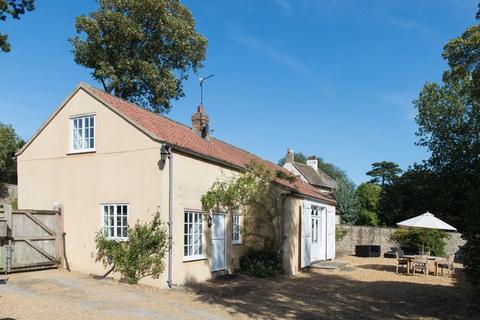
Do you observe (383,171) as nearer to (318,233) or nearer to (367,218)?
(367,218)

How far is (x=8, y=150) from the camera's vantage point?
1580 inches

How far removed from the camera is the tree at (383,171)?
89188 millimetres

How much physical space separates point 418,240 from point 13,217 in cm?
2194

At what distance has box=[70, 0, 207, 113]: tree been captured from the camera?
2855 centimetres

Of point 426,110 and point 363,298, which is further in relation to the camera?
point 426,110

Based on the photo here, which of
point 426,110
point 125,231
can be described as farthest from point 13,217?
point 426,110

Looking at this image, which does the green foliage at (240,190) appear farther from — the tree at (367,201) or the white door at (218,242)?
the tree at (367,201)

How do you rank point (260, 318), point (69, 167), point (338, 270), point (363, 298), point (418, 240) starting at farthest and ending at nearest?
point (418, 240)
point (338, 270)
point (69, 167)
point (363, 298)
point (260, 318)

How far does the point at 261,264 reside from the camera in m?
18.4

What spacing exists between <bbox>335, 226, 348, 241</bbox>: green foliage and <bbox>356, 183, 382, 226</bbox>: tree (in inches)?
407

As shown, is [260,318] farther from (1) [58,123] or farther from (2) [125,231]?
(1) [58,123]

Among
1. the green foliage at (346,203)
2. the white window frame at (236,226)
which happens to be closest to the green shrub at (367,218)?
the green foliage at (346,203)

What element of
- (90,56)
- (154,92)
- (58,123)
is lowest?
A: (58,123)

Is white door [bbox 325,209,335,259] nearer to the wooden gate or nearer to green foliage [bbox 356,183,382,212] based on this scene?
the wooden gate
